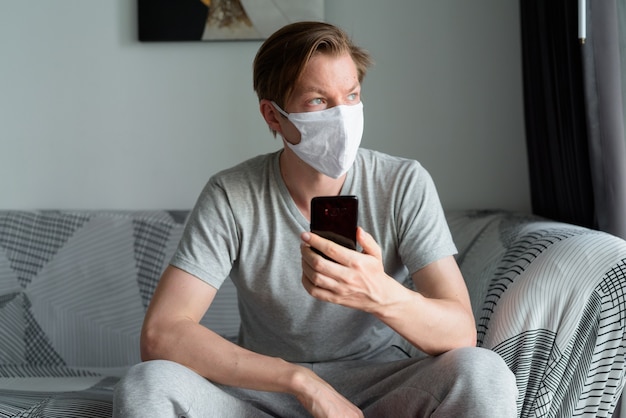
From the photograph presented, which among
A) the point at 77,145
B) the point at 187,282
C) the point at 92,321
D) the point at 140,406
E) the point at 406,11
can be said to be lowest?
the point at 92,321

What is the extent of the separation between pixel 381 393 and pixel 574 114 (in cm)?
86

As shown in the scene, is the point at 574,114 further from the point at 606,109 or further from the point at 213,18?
the point at 213,18

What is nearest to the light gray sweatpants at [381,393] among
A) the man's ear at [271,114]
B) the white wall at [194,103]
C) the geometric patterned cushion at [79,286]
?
the man's ear at [271,114]

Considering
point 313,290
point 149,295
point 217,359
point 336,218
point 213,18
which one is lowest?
point 149,295

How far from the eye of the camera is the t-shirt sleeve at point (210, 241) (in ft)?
4.97

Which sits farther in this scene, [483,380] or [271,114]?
[271,114]

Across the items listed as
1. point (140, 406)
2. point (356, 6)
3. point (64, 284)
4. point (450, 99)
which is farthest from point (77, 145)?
point (140, 406)

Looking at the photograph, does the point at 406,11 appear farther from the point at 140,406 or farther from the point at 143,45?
the point at 140,406

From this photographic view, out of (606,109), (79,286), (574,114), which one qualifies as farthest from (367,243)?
(79,286)

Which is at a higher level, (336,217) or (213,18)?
(213,18)

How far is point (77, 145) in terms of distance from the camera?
8.34 ft

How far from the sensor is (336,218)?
4.29ft

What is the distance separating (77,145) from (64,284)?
506 mm

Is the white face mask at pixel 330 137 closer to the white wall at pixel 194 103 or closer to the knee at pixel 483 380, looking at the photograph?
the knee at pixel 483 380
